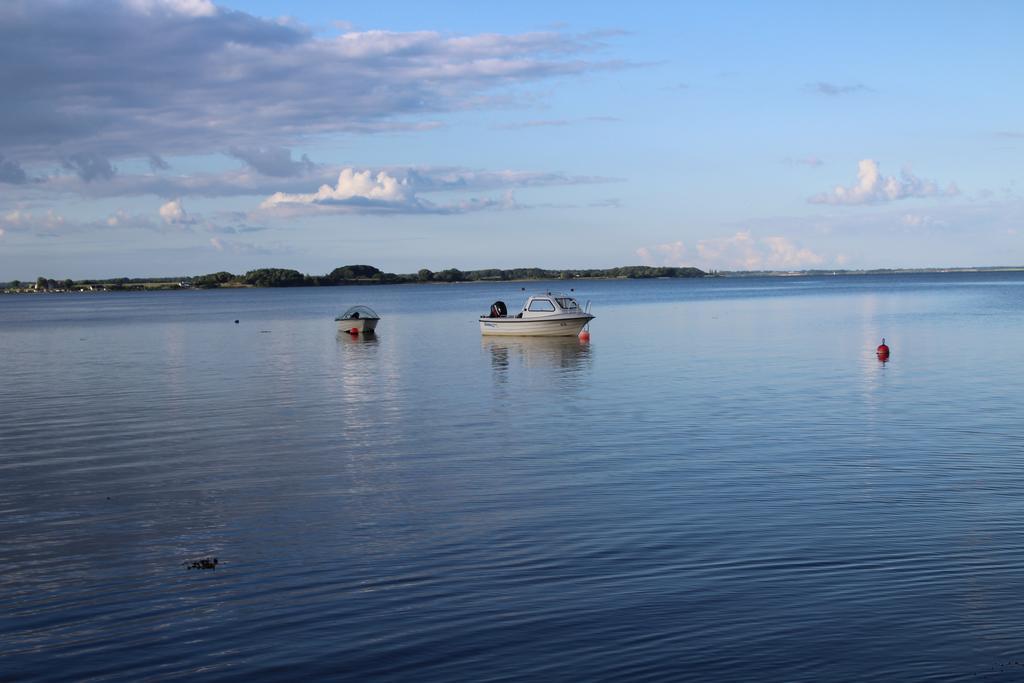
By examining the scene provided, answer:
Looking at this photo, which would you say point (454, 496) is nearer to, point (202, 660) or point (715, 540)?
point (715, 540)

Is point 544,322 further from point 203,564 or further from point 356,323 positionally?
point 203,564

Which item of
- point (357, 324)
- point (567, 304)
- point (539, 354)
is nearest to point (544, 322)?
point (567, 304)

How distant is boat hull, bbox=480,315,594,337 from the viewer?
69938mm

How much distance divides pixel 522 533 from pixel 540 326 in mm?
53614

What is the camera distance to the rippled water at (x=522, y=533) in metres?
11.8

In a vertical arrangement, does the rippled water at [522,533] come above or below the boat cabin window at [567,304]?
below

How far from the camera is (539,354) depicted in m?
59.9

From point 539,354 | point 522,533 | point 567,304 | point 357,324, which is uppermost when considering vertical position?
point 567,304

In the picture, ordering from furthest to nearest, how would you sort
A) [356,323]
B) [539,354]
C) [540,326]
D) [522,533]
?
[356,323]
[540,326]
[539,354]
[522,533]

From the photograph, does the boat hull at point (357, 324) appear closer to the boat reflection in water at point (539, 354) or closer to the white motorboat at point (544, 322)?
the boat reflection in water at point (539, 354)

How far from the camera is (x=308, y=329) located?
95.2 metres

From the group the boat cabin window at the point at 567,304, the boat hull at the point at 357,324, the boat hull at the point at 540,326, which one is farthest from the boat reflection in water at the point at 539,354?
the boat hull at the point at 357,324

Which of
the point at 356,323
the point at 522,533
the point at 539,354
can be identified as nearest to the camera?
the point at 522,533

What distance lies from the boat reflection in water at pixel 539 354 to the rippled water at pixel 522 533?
36.2 feet
